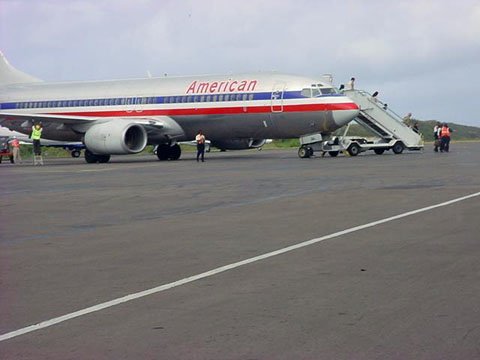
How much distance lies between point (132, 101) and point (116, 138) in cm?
357

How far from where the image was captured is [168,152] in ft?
145

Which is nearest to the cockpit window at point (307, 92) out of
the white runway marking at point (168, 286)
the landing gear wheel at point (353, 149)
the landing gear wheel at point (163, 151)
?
the landing gear wheel at point (353, 149)

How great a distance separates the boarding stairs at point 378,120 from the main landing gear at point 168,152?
8611mm

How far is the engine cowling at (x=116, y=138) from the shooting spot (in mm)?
40031

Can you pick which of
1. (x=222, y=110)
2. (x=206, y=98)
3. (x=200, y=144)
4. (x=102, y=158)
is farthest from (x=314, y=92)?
(x=102, y=158)

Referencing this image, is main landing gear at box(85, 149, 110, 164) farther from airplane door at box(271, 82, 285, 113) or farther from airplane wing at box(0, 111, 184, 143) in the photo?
A: airplane door at box(271, 82, 285, 113)

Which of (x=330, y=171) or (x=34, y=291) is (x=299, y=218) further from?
(x=330, y=171)

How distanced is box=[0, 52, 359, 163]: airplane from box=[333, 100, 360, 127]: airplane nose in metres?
0.04

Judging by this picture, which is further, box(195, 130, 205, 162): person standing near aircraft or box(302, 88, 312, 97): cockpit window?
box(195, 130, 205, 162): person standing near aircraft

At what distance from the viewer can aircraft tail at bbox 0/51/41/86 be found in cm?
5094

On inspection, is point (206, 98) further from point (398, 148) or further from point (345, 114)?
point (398, 148)

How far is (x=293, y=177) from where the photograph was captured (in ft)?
82.9

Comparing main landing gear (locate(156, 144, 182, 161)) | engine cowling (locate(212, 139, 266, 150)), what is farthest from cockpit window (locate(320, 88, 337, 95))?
main landing gear (locate(156, 144, 182, 161))

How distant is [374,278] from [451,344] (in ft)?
8.49
